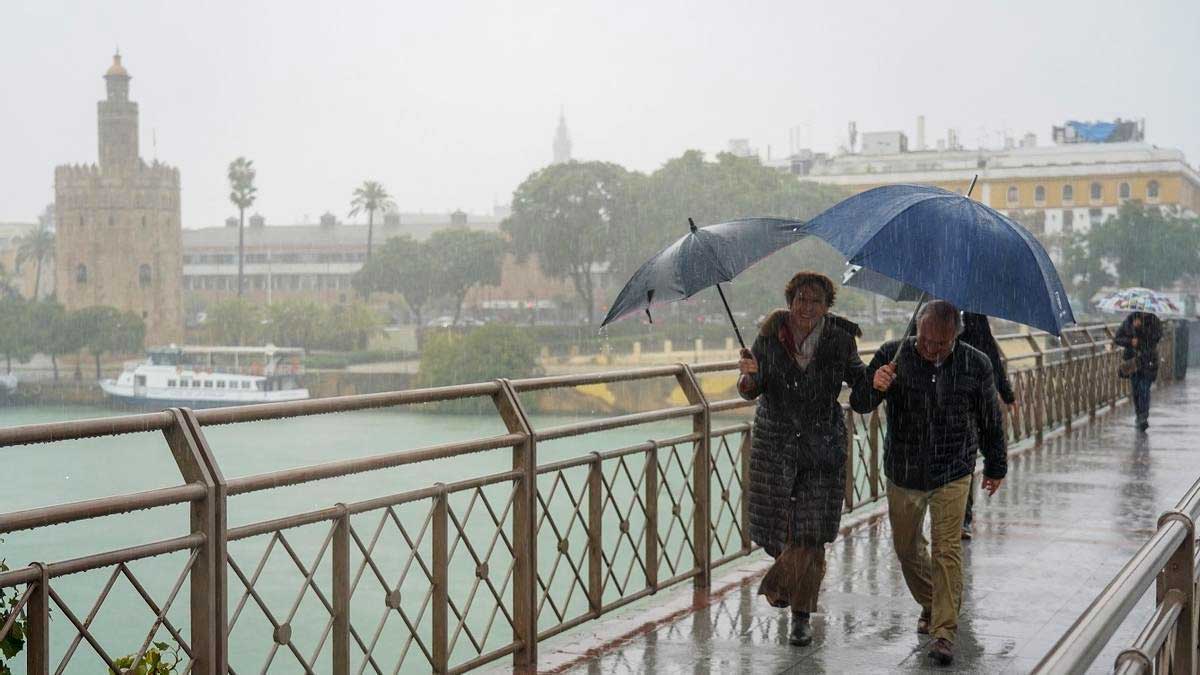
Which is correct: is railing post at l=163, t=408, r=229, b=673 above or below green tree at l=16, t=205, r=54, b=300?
below

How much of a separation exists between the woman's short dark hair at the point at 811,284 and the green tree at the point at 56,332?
102280mm

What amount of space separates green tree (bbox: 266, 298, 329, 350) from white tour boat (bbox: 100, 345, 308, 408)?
5.31 ft

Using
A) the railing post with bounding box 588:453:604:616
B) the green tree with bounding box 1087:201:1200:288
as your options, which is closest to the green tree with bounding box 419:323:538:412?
the green tree with bounding box 1087:201:1200:288

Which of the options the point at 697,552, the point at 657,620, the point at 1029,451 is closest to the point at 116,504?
the point at 657,620

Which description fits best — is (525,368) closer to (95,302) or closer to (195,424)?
(95,302)

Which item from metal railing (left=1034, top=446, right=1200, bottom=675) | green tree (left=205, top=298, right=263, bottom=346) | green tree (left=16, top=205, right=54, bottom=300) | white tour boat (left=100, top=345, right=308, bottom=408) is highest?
green tree (left=16, top=205, right=54, bottom=300)

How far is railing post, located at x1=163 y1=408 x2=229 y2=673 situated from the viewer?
12.1 feet

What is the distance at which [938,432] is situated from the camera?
5.12 meters

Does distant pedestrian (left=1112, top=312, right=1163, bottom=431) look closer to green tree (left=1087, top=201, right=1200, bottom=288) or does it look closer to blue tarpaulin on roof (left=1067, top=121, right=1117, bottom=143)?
green tree (left=1087, top=201, right=1200, bottom=288)

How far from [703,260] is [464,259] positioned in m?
85.9

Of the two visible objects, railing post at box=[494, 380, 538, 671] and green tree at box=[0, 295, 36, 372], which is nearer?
railing post at box=[494, 380, 538, 671]

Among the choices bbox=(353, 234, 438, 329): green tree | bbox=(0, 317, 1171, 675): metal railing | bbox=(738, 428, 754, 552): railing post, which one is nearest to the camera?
bbox=(0, 317, 1171, 675): metal railing

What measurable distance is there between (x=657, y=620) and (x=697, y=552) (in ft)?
2.04

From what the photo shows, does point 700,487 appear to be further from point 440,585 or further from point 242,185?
point 242,185
